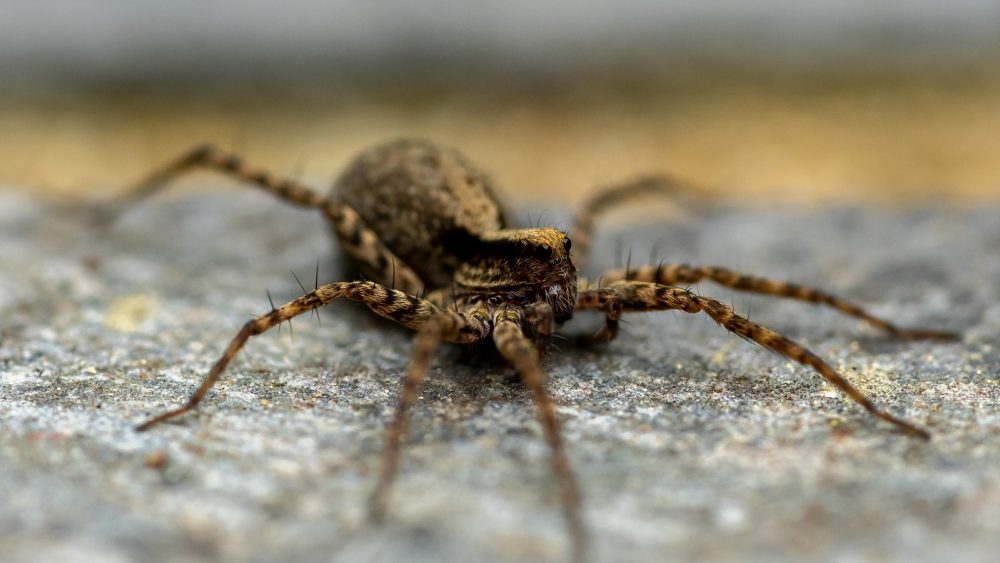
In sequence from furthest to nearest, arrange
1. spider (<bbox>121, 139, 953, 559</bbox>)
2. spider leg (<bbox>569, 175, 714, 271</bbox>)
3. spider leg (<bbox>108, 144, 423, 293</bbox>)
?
spider leg (<bbox>569, 175, 714, 271</bbox>), spider leg (<bbox>108, 144, 423, 293</bbox>), spider (<bbox>121, 139, 953, 559</bbox>)

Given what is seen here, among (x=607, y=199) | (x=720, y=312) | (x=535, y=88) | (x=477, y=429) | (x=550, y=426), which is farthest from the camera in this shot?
(x=535, y=88)

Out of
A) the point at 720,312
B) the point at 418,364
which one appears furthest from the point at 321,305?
the point at 720,312

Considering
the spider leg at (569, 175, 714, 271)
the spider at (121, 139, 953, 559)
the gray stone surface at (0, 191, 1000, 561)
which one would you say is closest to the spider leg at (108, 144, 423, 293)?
the spider at (121, 139, 953, 559)

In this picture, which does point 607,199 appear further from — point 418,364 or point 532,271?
point 418,364

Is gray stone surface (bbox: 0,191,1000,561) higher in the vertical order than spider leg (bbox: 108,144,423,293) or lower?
lower

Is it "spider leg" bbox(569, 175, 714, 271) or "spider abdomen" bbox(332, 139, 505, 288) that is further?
"spider leg" bbox(569, 175, 714, 271)

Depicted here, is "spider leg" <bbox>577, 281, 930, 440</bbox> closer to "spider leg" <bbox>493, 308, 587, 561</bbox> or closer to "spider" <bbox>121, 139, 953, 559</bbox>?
"spider" <bbox>121, 139, 953, 559</bbox>

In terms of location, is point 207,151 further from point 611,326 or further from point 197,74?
point 197,74
